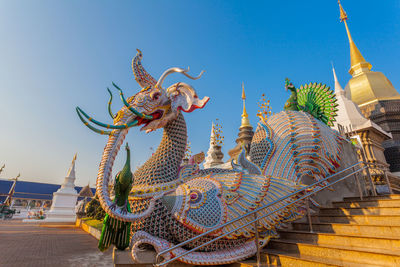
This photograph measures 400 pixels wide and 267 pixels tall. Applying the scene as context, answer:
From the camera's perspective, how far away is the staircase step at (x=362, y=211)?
374 cm

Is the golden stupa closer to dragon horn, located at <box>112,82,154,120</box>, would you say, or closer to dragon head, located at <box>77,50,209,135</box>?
dragon head, located at <box>77,50,209,135</box>

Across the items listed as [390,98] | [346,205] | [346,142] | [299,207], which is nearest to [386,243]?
[299,207]

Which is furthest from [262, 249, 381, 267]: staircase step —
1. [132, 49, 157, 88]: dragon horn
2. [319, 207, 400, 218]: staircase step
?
[132, 49, 157, 88]: dragon horn

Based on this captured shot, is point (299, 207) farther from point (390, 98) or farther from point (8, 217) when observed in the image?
point (8, 217)

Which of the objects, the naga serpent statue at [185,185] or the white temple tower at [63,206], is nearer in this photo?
the naga serpent statue at [185,185]

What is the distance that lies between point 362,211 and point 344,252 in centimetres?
169

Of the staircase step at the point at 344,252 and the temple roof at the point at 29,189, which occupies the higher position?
the temple roof at the point at 29,189

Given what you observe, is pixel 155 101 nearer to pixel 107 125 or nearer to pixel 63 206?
pixel 107 125

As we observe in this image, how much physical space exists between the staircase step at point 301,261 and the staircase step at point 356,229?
843mm

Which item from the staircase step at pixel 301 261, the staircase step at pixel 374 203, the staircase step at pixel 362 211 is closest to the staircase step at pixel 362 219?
the staircase step at pixel 362 211

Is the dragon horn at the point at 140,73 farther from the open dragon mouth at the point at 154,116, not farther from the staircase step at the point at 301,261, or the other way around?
the staircase step at the point at 301,261

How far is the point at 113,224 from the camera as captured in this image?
9.57ft

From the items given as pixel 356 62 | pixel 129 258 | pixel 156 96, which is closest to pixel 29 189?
pixel 156 96

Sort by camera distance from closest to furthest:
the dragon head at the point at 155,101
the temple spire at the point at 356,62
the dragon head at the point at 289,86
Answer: the dragon head at the point at 155,101, the dragon head at the point at 289,86, the temple spire at the point at 356,62
